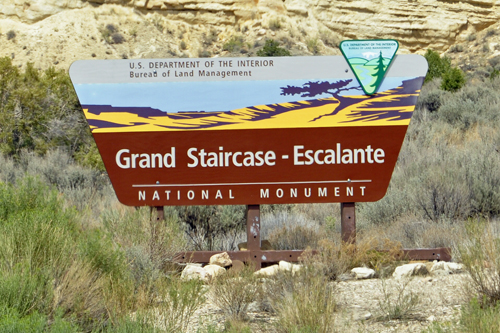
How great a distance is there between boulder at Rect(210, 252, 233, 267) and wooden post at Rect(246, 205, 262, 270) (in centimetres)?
25

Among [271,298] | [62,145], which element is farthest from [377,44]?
[62,145]

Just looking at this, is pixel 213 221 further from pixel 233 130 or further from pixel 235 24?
pixel 235 24

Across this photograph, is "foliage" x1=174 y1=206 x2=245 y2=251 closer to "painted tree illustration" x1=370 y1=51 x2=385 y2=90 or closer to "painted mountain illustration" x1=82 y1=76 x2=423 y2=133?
"painted mountain illustration" x1=82 y1=76 x2=423 y2=133

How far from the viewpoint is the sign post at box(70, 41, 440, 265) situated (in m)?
5.80

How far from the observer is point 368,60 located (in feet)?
19.3

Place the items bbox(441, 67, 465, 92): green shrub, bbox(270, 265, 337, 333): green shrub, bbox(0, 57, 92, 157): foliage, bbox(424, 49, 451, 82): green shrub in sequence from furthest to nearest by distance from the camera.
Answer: bbox(424, 49, 451, 82): green shrub
bbox(441, 67, 465, 92): green shrub
bbox(0, 57, 92, 157): foliage
bbox(270, 265, 337, 333): green shrub

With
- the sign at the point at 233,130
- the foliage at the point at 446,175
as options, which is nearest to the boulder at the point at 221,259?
the sign at the point at 233,130

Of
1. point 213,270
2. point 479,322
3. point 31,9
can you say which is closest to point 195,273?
point 213,270

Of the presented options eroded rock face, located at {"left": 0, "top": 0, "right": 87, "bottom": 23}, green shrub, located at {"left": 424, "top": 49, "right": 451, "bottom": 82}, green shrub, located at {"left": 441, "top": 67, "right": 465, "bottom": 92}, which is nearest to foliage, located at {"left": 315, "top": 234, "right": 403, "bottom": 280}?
green shrub, located at {"left": 441, "top": 67, "right": 465, "bottom": 92}

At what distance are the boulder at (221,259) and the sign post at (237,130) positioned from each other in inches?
13.0

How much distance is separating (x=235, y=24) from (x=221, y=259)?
36.3 meters

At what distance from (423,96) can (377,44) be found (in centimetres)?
1064

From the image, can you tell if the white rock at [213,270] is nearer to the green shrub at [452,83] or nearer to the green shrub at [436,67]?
the green shrub at [452,83]

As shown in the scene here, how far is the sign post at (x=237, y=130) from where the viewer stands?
5.80 m
